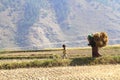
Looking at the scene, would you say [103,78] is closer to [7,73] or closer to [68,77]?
[68,77]

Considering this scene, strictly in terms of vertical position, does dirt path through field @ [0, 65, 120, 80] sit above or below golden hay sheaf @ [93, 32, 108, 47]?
below

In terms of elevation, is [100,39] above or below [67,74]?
above

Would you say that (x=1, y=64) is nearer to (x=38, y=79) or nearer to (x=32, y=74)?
(x=32, y=74)

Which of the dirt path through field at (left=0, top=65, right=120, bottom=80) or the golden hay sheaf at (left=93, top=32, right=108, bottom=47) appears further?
the golden hay sheaf at (left=93, top=32, right=108, bottom=47)

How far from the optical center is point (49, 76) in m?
27.9

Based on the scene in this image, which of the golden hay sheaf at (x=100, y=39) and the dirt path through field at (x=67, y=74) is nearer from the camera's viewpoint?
the dirt path through field at (x=67, y=74)

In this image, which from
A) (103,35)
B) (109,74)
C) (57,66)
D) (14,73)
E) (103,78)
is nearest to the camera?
(103,78)

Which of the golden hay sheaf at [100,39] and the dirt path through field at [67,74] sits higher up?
the golden hay sheaf at [100,39]

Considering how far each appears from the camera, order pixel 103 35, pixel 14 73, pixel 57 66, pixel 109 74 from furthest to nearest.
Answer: pixel 103 35
pixel 57 66
pixel 14 73
pixel 109 74

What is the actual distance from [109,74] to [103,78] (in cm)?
196

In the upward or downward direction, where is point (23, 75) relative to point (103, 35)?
downward

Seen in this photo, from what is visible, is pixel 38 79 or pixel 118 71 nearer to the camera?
pixel 38 79

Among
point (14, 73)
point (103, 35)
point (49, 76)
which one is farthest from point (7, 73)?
point (103, 35)

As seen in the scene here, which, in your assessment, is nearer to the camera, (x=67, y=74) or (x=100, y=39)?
(x=67, y=74)
